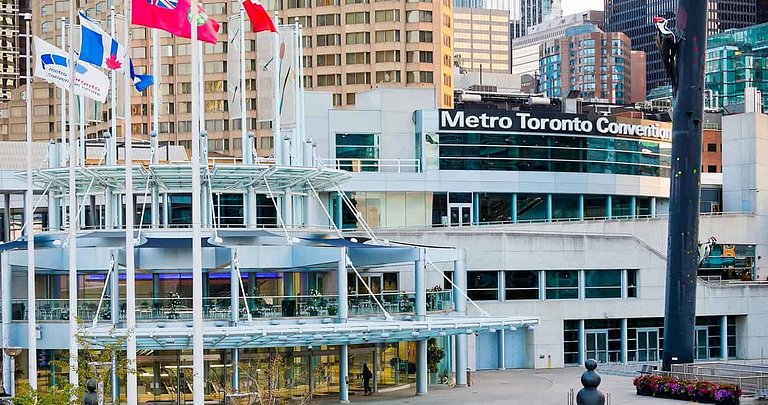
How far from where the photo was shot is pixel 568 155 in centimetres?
10062

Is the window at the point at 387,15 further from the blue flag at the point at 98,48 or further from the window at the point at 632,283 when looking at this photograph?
the blue flag at the point at 98,48

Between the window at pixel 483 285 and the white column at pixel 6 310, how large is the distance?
27633 mm

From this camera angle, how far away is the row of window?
8088 cm

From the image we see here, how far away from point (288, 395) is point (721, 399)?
18.8 m

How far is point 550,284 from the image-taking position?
270ft

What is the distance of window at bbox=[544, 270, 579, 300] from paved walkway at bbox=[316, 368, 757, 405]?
22.0ft

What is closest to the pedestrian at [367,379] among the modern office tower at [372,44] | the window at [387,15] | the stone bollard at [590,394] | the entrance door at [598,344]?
the entrance door at [598,344]

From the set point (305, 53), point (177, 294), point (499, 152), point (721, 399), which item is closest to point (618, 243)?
point (499, 152)

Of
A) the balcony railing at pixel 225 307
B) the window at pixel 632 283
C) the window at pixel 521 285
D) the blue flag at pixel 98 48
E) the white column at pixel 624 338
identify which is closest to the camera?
the blue flag at pixel 98 48

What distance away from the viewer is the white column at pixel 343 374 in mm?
63500

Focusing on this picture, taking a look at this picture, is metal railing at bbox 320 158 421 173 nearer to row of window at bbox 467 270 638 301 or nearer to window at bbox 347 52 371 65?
row of window at bbox 467 270 638 301

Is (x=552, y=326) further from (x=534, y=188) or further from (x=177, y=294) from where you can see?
(x=177, y=294)

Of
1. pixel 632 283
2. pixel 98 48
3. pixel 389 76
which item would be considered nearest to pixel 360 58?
pixel 389 76

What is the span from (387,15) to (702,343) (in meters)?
76.5
